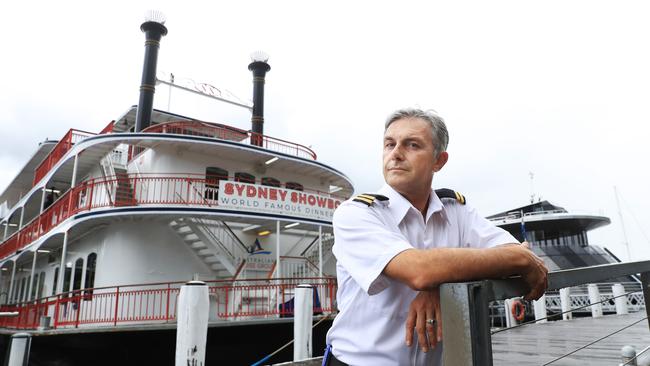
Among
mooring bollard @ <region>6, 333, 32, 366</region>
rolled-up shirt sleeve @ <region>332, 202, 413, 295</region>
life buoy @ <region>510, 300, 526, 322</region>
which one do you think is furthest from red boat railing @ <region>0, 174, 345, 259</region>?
rolled-up shirt sleeve @ <region>332, 202, 413, 295</region>

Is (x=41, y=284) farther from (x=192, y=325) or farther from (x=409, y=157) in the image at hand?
(x=409, y=157)

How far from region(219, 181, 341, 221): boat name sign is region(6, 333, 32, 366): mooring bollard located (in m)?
5.76

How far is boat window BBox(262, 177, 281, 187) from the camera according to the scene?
13367 millimetres

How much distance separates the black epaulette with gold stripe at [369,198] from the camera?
142 centimetres

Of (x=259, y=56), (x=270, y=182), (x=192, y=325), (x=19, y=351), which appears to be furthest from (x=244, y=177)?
(x=19, y=351)

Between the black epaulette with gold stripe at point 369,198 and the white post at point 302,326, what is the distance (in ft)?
18.7

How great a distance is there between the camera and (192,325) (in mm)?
5582

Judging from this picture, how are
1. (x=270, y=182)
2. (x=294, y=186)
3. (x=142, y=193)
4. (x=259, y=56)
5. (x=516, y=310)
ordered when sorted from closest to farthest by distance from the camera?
(x=516, y=310) < (x=142, y=193) < (x=270, y=182) < (x=294, y=186) < (x=259, y=56)

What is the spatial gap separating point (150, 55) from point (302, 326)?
39.8 ft

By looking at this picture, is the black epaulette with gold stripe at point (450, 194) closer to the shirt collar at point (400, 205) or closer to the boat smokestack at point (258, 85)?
the shirt collar at point (400, 205)

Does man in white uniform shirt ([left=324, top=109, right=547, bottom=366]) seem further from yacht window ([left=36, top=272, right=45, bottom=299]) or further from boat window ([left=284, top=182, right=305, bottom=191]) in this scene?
yacht window ([left=36, top=272, right=45, bottom=299])

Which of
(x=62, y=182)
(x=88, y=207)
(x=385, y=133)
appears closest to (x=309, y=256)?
(x=88, y=207)

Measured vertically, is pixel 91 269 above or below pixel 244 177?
below

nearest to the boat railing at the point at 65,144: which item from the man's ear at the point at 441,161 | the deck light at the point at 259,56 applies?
the deck light at the point at 259,56
